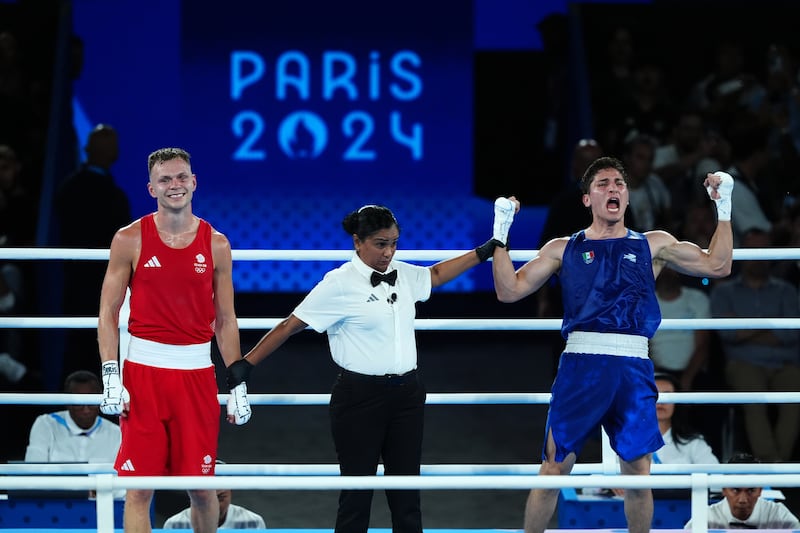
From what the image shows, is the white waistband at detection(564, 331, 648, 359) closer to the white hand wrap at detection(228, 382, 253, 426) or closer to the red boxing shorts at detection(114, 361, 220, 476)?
the white hand wrap at detection(228, 382, 253, 426)

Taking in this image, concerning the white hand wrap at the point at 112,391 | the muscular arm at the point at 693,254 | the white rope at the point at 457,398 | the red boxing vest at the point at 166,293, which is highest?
the muscular arm at the point at 693,254

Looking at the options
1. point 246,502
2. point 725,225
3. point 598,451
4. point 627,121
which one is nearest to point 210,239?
point 725,225

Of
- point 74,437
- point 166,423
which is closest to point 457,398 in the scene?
point 166,423

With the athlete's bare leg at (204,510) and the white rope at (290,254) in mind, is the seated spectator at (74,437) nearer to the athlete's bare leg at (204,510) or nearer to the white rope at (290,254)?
the white rope at (290,254)

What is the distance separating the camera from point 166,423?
407 cm

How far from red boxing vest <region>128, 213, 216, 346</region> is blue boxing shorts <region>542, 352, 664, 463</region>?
3.88 ft

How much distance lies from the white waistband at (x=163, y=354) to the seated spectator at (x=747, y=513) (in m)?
2.46

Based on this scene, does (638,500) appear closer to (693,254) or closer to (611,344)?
(611,344)

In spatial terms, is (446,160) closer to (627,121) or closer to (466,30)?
(466,30)

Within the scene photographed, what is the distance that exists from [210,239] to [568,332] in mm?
1183

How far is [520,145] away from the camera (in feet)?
36.8

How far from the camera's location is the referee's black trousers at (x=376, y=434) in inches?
163

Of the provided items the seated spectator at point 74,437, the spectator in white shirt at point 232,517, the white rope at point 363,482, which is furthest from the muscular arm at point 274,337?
the seated spectator at point 74,437

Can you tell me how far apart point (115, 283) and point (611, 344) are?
5.11 ft
